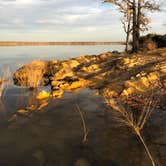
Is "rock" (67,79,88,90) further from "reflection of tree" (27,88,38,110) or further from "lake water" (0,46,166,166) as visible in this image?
"lake water" (0,46,166,166)

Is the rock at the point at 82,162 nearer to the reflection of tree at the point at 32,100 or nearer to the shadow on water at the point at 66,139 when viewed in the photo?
the shadow on water at the point at 66,139

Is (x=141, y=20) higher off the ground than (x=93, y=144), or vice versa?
(x=141, y=20)

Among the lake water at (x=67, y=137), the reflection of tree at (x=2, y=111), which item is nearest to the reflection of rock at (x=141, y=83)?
the lake water at (x=67, y=137)

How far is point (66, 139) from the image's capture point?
8.81m

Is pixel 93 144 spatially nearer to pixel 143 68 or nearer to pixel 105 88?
pixel 105 88

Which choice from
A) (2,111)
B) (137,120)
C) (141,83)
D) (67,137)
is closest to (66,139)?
(67,137)

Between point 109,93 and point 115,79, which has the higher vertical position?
point 115,79

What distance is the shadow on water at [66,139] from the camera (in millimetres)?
7457

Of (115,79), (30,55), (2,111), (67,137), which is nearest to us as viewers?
(67,137)

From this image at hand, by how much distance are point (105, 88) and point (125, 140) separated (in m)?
6.65

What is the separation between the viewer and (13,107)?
41.1 feet

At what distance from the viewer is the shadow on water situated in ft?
24.5

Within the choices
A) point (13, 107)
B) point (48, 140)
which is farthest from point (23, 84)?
point (48, 140)

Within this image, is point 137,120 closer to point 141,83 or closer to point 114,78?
point 141,83
